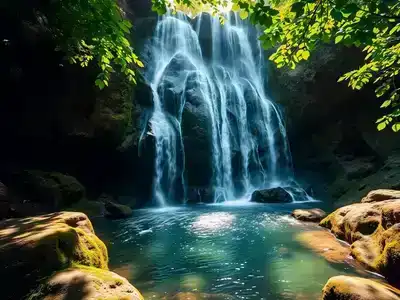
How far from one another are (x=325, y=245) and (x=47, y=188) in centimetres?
1214

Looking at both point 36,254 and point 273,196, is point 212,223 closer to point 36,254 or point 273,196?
point 273,196

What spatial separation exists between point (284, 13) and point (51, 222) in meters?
5.41

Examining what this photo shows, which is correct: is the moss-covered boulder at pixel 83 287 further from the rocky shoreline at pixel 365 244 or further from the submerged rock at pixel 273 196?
the submerged rock at pixel 273 196

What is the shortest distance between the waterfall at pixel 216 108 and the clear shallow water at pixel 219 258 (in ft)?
27.3

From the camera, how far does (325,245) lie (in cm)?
806

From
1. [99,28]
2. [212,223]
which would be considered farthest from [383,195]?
[99,28]

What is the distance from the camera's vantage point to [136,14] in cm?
2848

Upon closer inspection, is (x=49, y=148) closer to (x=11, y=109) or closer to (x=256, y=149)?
(x=11, y=109)

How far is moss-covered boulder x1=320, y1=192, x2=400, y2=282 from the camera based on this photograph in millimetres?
5707

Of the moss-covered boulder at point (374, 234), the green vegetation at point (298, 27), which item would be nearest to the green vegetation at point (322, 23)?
the green vegetation at point (298, 27)

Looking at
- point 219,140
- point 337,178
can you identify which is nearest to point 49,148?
point 219,140

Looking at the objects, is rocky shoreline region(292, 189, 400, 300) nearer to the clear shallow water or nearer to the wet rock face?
the clear shallow water

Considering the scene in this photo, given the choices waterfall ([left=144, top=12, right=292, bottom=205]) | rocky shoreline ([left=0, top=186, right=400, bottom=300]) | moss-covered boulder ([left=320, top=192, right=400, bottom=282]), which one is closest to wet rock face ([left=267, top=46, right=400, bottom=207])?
→ waterfall ([left=144, top=12, right=292, bottom=205])

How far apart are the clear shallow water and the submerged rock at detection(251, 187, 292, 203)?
593cm
